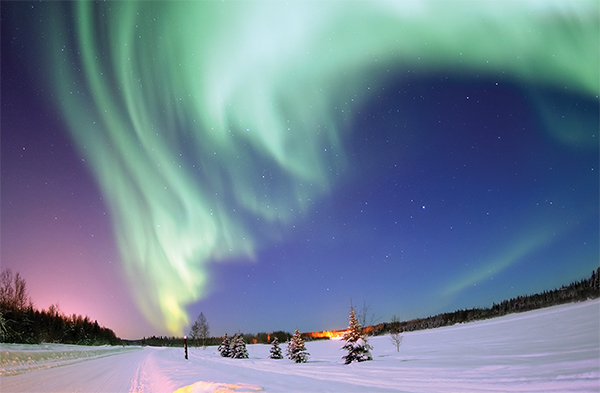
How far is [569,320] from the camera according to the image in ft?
137

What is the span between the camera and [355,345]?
25.1 meters

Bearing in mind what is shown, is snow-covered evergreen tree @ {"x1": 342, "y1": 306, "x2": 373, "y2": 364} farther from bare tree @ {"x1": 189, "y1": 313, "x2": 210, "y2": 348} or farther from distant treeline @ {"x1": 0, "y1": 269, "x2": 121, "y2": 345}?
bare tree @ {"x1": 189, "y1": 313, "x2": 210, "y2": 348}

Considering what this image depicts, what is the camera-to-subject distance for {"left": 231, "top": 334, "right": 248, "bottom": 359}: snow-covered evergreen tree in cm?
3907

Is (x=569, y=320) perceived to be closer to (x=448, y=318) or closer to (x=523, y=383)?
(x=523, y=383)

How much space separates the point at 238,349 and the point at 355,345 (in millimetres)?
20160

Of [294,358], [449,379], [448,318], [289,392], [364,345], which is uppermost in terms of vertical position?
[289,392]

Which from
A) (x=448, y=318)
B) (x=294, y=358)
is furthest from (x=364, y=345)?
(x=448, y=318)

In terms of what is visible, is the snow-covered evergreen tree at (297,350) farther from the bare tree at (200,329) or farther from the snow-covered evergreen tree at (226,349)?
the bare tree at (200,329)

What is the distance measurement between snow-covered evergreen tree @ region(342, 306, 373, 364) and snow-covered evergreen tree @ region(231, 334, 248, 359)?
18753mm

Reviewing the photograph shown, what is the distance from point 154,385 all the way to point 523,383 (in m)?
13.4

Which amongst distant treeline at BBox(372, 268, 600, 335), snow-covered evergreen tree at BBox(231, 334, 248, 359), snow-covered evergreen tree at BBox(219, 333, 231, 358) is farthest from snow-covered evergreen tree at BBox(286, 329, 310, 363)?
distant treeline at BBox(372, 268, 600, 335)

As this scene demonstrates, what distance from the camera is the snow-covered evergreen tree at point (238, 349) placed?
1538 inches

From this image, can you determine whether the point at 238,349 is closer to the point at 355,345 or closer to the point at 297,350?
the point at 297,350

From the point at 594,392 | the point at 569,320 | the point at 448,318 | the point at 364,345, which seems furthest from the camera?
the point at 448,318
